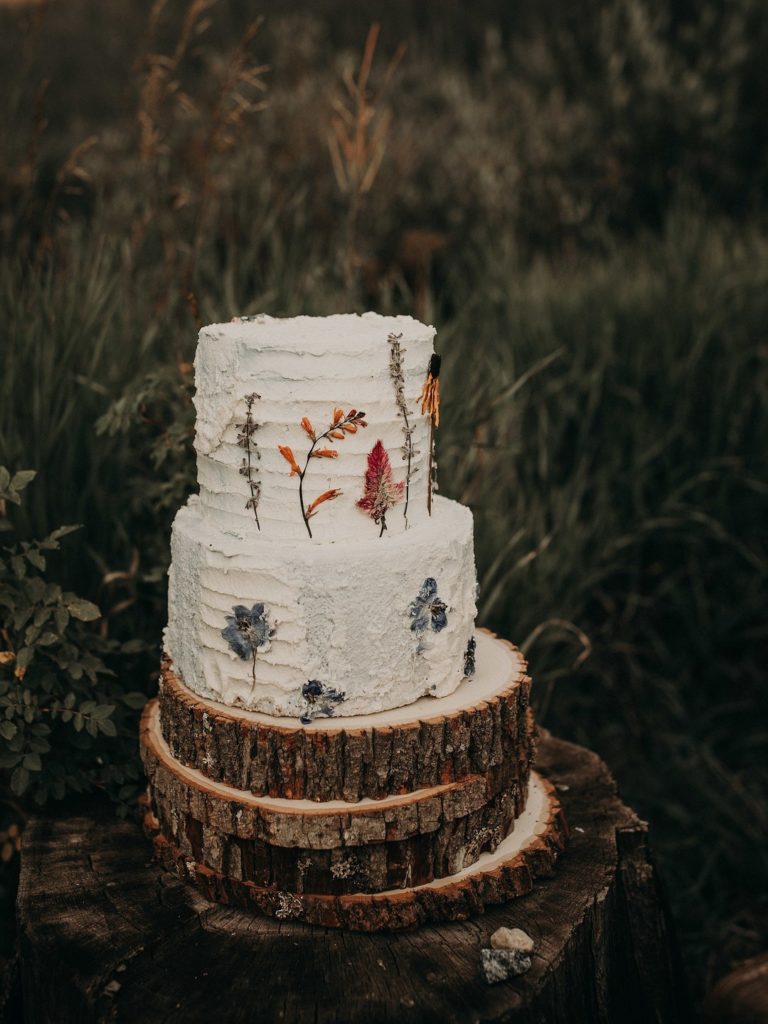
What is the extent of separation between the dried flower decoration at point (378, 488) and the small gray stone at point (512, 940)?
2.22 feet

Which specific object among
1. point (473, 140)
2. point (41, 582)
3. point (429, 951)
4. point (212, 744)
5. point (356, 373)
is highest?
point (473, 140)

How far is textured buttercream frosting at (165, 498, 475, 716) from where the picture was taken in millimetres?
1678

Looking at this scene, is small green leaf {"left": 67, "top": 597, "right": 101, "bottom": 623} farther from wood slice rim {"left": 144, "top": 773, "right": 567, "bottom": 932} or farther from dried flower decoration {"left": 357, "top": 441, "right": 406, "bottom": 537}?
dried flower decoration {"left": 357, "top": 441, "right": 406, "bottom": 537}

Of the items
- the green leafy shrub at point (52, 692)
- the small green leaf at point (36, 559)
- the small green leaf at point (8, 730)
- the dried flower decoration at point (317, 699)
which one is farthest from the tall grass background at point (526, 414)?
the dried flower decoration at point (317, 699)

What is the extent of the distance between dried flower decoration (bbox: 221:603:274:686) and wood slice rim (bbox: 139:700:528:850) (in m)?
0.21

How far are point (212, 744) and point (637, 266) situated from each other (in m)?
3.55

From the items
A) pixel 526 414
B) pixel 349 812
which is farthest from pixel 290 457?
pixel 526 414

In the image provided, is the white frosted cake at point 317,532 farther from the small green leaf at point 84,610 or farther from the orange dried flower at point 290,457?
the small green leaf at point 84,610

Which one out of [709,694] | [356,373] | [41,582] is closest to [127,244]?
[41,582]

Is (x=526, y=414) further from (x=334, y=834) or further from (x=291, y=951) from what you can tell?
(x=291, y=951)

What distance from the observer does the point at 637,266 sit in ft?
15.2

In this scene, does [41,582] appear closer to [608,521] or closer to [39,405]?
[39,405]

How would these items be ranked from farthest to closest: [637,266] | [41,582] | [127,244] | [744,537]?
[637,266] → [744,537] → [127,244] → [41,582]

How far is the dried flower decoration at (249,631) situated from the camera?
1.70m
